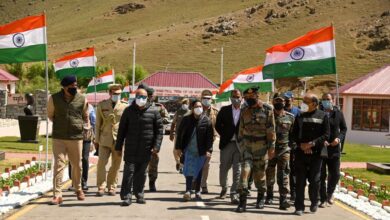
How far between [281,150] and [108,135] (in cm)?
302

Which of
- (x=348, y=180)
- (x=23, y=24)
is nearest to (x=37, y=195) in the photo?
(x=23, y=24)

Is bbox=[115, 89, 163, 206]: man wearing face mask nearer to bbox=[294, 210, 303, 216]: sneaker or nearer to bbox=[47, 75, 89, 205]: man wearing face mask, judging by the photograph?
bbox=[47, 75, 89, 205]: man wearing face mask

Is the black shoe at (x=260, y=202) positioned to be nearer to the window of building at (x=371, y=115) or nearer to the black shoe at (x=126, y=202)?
the black shoe at (x=126, y=202)

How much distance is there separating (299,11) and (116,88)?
111 m

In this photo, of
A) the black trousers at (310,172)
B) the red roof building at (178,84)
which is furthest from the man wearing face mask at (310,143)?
the red roof building at (178,84)

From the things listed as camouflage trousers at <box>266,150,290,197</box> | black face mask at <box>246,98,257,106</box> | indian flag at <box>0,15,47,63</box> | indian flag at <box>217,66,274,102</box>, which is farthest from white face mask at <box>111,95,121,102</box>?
indian flag at <box>217,66,274,102</box>

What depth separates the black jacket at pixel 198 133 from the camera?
13047 mm

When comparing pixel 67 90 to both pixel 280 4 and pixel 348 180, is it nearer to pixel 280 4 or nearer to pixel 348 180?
pixel 348 180

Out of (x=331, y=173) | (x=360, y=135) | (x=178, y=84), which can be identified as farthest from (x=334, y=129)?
(x=178, y=84)

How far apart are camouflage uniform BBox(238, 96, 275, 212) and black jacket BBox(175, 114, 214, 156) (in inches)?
53.6

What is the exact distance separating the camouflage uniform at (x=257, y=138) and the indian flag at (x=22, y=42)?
4969 millimetres

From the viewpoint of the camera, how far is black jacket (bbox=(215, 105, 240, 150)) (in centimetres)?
1288

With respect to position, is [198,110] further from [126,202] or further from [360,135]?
[360,135]

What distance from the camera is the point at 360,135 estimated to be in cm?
4194
